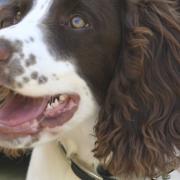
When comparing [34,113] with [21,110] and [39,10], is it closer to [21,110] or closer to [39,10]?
[21,110]

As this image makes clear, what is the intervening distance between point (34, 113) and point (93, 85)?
10.8 inches

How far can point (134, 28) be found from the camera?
9.10ft

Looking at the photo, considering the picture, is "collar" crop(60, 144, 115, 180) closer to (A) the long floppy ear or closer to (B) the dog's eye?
(A) the long floppy ear

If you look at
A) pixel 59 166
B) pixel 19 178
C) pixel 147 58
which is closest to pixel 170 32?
pixel 147 58

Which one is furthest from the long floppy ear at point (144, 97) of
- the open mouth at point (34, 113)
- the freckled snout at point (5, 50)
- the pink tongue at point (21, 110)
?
the freckled snout at point (5, 50)

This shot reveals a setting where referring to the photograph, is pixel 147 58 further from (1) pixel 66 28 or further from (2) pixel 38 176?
(2) pixel 38 176

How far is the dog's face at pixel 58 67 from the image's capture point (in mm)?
2566

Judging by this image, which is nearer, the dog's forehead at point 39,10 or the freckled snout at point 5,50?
the freckled snout at point 5,50

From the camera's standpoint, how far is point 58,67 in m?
2.61

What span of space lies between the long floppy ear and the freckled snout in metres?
0.52

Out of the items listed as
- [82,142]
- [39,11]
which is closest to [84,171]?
[82,142]

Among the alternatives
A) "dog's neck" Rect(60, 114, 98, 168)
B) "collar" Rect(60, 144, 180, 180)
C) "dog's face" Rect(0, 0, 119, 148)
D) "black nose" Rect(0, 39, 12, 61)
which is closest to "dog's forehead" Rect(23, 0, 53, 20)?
"dog's face" Rect(0, 0, 119, 148)

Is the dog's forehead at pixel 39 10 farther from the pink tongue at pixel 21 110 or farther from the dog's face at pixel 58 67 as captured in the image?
the pink tongue at pixel 21 110

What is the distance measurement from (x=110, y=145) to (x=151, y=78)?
0.34 m
